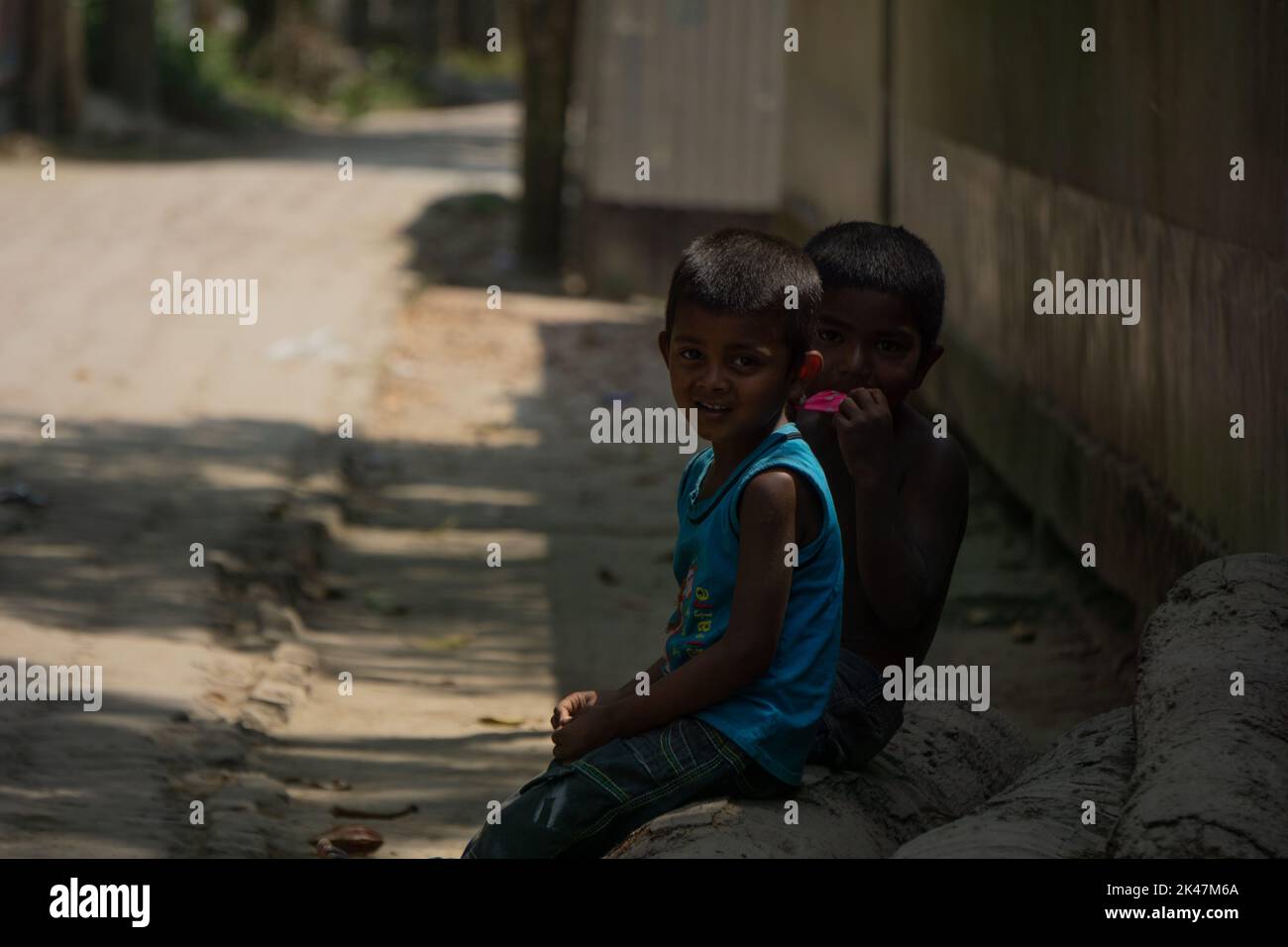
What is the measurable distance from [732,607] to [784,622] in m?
0.12

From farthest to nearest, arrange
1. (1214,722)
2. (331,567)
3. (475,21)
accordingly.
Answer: (475,21) < (331,567) < (1214,722)

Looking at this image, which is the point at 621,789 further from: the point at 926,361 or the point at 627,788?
the point at 926,361

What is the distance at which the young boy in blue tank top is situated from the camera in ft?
10.4

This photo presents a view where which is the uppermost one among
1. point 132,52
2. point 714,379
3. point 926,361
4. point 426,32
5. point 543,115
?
point 426,32

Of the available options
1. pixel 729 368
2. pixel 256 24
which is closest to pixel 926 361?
pixel 729 368

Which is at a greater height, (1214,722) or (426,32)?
(426,32)

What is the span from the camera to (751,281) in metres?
3.17

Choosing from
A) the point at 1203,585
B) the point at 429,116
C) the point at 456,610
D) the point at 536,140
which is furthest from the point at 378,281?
the point at 429,116

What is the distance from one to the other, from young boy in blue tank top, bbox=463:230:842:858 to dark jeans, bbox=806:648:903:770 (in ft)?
0.54

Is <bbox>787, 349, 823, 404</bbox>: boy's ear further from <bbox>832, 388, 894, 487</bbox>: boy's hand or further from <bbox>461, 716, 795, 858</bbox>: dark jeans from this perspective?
<bbox>461, 716, 795, 858</bbox>: dark jeans

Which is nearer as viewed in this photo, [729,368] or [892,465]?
[729,368]

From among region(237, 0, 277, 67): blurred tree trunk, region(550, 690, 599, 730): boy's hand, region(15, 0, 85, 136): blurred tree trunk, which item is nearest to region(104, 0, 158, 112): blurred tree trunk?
region(15, 0, 85, 136): blurred tree trunk

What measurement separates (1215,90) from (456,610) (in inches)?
129
